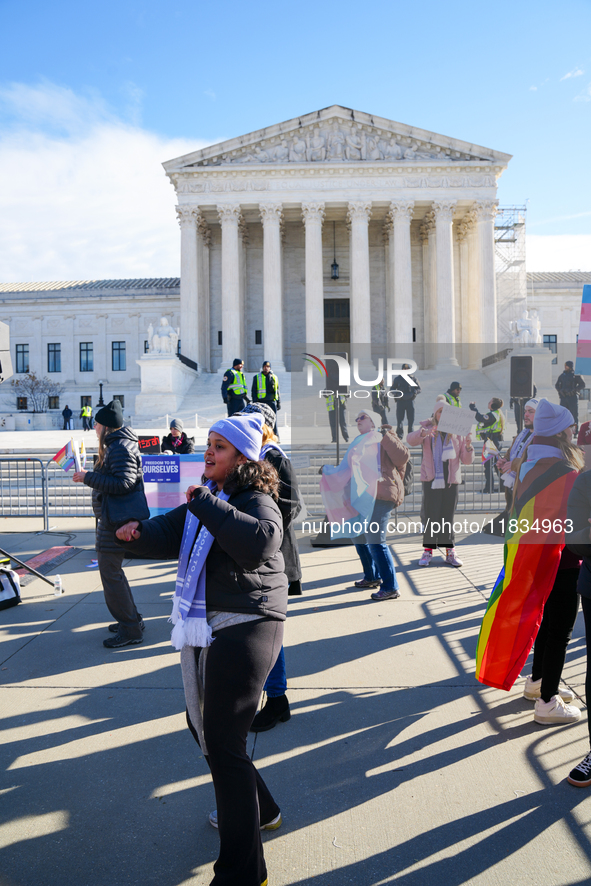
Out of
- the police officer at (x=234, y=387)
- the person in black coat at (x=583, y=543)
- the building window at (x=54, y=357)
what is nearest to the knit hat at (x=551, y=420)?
the person in black coat at (x=583, y=543)

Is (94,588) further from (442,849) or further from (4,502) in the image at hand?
(4,502)

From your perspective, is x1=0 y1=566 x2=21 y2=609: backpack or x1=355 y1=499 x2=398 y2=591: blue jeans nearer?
x1=0 y1=566 x2=21 y2=609: backpack

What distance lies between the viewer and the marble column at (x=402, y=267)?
35.0 meters

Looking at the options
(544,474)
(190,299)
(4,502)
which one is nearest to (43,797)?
(544,474)

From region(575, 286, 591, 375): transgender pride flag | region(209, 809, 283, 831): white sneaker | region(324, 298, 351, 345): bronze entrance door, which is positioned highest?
region(324, 298, 351, 345): bronze entrance door

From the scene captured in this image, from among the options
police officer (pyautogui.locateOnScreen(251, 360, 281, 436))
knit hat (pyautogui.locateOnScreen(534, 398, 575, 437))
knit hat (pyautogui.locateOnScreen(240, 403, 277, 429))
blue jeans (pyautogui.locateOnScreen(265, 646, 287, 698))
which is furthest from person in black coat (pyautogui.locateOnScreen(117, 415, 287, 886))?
police officer (pyautogui.locateOnScreen(251, 360, 281, 436))

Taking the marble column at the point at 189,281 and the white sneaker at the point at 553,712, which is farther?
the marble column at the point at 189,281

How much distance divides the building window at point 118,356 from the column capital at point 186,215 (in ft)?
48.9

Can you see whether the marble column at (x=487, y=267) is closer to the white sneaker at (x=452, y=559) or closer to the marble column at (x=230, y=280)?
the marble column at (x=230, y=280)

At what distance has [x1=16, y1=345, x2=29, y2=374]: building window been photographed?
47.8 metres

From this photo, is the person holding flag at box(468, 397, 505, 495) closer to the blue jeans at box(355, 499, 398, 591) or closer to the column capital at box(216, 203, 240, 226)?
the blue jeans at box(355, 499, 398, 591)

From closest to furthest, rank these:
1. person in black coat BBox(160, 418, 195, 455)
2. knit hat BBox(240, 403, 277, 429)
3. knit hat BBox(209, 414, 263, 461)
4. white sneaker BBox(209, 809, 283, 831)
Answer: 1. knit hat BBox(209, 414, 263, 461)
2. white sneaker BBox(209, 809, 283, 831)
3. knit hat BBox(240, 403, 277, 429)
4. person in black coat BBox(160, 418, 195, 455)

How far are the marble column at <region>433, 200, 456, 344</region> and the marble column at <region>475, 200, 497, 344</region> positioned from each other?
1.72 meters

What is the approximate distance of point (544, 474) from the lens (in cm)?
404
